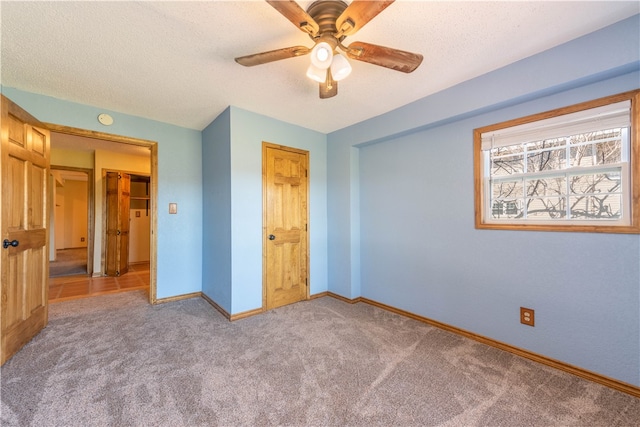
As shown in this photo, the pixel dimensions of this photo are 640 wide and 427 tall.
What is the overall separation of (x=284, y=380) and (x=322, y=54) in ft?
6.80

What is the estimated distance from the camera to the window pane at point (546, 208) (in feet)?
6.24

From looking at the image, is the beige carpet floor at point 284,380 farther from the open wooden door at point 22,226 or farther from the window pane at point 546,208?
the window pane at point 546,208

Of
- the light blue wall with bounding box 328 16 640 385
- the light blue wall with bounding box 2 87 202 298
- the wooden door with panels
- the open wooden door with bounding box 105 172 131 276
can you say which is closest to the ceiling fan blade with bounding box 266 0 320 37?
the light blue wall with bounding box 328 16 640 385

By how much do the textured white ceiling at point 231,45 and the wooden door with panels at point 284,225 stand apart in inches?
30.7

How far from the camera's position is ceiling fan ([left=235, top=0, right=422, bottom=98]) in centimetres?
118

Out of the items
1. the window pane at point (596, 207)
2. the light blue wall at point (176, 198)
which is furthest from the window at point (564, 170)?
the light blue wall at point (176, 198)

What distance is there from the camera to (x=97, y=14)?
1470mm

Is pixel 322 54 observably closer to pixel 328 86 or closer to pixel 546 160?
pixel 328 86

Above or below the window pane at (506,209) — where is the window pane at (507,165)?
above

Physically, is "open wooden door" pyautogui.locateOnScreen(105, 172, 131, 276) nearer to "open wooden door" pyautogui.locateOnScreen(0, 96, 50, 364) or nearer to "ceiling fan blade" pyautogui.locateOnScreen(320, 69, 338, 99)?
"open wooden door" pyautogui.locateOnScreen(0, 96, 50, 364)

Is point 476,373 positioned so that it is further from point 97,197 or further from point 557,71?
point 97,197

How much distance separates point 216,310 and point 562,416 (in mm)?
3024

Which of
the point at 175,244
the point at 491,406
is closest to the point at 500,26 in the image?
the point at 491,406

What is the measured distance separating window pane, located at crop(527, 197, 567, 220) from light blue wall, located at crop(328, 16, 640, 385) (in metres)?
0.17
